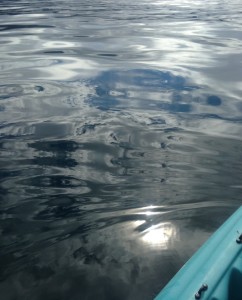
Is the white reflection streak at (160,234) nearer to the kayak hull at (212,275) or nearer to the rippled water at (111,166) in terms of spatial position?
the rippled water at (111,166)

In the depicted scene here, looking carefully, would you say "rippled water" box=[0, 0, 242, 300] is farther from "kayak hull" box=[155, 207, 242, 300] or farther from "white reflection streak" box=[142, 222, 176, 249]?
"kayak hull" box=[155, 207, 242, 300]

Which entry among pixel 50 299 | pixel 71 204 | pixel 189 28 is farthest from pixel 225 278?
pixel 189 28

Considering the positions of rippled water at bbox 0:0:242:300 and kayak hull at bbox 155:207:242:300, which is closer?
kayak hull at bbox 155:207:242:300

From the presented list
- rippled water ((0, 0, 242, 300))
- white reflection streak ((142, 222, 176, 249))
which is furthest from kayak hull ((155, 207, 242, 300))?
white reflection streak ((142, 222, 176, 249))

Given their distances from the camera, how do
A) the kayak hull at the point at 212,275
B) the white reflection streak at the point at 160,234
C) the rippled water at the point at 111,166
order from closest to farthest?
1. the kayak hull at the point at 212,275
2. the rippled water at the point at 111,166
3. the white reflection streak at the point at 160,234

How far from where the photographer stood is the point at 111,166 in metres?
3.76

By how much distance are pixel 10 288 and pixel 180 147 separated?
2.41 meters

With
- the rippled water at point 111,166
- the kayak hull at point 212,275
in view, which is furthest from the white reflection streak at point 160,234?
the kayak hull at point 212,275

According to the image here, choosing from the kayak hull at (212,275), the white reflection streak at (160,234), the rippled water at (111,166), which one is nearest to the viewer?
the kayak hull at (212,275)

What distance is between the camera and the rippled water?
2510mm

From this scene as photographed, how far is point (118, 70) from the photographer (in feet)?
23.2

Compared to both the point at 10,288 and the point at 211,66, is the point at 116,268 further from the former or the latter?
the point at 211,66

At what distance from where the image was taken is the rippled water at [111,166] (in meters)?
2.51

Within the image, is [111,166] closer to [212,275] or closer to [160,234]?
[160,234]
